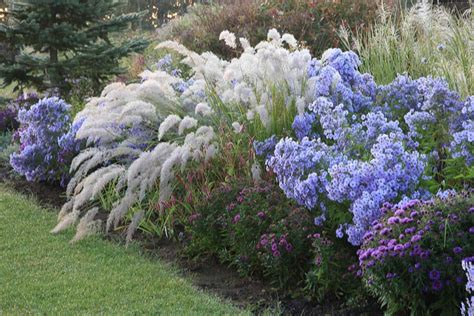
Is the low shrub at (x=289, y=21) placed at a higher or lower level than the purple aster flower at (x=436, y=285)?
lower

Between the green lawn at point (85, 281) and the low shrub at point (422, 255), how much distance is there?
3.77ft

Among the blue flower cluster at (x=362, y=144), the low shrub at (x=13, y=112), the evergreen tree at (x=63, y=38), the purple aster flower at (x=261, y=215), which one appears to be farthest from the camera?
the low shrub at (x=13, y=112)

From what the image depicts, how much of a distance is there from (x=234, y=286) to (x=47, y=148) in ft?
12.7

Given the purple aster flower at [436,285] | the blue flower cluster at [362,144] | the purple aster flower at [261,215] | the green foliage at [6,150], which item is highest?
the blue flower cluster at [362,144]

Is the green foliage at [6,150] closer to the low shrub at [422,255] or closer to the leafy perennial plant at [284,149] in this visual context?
the leafy perennial plant at [284,149]

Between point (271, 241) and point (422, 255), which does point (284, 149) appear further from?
point (422, 255)

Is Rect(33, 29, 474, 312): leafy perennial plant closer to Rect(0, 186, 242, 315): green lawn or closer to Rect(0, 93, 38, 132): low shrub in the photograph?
Rect(0, 186, 242, 315): green lawn

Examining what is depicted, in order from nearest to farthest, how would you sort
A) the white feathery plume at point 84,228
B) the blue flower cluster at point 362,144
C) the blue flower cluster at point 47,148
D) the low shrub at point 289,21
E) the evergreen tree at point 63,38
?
the blue flower cluster at point 362,144, the white feathery plume at point 84,228, the blue flower cluster at point 47,148, the evergreen tree at point 63,38, the low shrub at point 289,21

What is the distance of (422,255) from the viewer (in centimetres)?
387

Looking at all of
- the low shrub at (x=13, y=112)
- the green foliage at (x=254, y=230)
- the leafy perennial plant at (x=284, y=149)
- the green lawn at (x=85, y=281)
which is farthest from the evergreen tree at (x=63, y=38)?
the green foliage at (x=254, y=230)

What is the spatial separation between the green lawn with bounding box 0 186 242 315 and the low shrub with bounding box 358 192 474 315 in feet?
3.77

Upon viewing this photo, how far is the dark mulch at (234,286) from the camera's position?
4648 mm

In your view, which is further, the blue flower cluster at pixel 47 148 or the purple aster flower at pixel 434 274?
the blue flower cluster at pixel 47 148

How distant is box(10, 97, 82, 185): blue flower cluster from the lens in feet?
26.5
